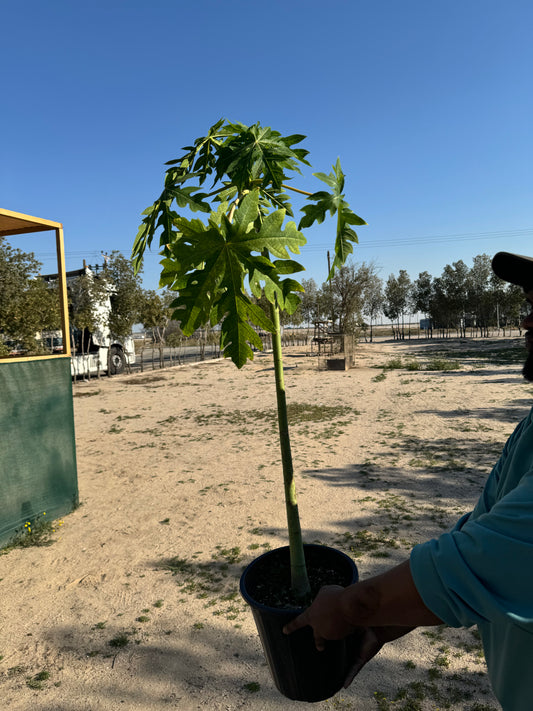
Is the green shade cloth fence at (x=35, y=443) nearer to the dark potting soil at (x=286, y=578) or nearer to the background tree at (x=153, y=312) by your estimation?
the dark potting soil at (x=286, y=578)

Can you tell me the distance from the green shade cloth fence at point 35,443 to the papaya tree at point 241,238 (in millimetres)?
3236

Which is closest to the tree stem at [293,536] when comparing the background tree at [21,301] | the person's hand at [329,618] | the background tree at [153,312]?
the person's hand at [329,618]

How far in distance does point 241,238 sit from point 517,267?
785mm

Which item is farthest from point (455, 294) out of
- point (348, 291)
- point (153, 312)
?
point (153, 312)

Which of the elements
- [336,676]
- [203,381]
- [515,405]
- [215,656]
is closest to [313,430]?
[515,405]

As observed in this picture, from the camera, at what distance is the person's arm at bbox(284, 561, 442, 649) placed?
87 cm

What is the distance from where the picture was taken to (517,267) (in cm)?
108

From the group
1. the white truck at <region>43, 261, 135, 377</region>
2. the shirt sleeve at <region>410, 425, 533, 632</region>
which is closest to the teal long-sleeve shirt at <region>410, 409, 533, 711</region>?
the shirt sleeve at <region>410, 425, 533, 632</region>

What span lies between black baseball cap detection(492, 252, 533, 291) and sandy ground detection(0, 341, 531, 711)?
2361mm

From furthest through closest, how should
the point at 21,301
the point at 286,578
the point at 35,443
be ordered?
the point at 21,301 < the point at 35,443 < the point at 286,578

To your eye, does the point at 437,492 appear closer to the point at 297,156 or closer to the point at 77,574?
the point at 77,574

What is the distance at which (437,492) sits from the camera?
5164mm

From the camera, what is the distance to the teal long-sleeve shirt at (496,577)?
73 cm

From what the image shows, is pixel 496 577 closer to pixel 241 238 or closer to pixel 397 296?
pixel 241 238
